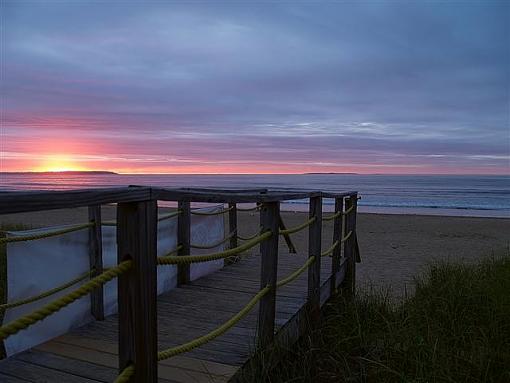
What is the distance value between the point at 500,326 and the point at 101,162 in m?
140

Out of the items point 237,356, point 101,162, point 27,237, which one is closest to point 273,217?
point 237,356

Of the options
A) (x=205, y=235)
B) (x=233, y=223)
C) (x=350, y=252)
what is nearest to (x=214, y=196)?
(x=205, y=235)

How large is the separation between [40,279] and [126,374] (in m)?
2.26

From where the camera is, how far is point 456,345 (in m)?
3.62

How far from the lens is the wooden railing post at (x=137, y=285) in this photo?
63.7 inches

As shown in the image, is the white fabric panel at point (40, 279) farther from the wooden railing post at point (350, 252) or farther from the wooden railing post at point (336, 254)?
the wooden railing post at point (350, 252)

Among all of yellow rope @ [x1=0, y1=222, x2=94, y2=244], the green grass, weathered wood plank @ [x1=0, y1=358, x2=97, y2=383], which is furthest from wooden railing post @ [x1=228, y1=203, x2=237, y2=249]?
weathered wood plank @ [x1=0, y1=358, x2=97, y2=383]

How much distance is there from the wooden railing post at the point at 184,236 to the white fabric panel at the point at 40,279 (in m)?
1.42

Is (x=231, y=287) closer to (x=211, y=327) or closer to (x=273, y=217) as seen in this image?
(x=211, y=327)

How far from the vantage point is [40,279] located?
353 centimetres

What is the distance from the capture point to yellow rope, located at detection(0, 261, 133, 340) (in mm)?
1148

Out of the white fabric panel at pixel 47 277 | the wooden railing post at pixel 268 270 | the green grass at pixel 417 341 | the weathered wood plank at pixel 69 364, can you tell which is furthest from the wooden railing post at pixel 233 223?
the weathered wood plank at pixel 69 364

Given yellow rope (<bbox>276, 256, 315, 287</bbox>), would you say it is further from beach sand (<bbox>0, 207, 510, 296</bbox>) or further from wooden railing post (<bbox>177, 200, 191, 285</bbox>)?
beach sand (<bbox>0, 207, 510, 296</bbox>)

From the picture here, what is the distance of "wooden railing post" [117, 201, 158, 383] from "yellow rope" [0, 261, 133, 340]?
57 mm
